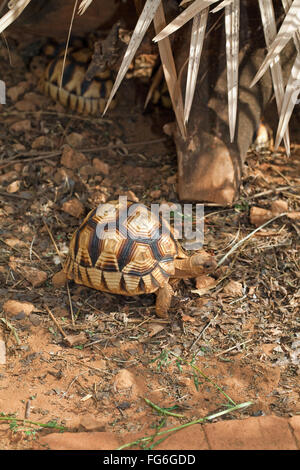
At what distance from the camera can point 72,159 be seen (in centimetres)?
390

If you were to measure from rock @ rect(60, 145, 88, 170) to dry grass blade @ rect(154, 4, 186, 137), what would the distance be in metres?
0.94

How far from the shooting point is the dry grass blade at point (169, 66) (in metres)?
3.10

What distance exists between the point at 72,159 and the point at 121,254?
1166 millimetres

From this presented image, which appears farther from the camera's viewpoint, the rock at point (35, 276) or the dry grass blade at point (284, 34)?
the rock at point (35, 276)

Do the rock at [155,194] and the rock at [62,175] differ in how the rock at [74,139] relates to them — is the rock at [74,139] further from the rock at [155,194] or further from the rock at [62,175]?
the rock at [155,194]

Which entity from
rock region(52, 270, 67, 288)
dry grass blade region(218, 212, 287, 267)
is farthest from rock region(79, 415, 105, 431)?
dry grass blade region(218, 212, 287, 267)

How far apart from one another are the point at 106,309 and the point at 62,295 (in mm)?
285

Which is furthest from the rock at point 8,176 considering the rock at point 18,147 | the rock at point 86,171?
the rock at point 86,171

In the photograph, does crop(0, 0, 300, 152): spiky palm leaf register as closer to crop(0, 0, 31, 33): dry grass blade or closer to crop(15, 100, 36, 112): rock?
crop(0, 0, 31, 33): dry grass blade

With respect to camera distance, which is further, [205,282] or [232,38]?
[205,282]

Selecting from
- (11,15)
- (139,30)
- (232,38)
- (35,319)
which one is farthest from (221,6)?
(35,319)

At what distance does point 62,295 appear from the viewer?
314cm

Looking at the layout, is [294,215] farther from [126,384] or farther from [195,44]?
A: [126,384]

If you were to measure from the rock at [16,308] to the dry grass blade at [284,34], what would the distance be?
1.72 metres
